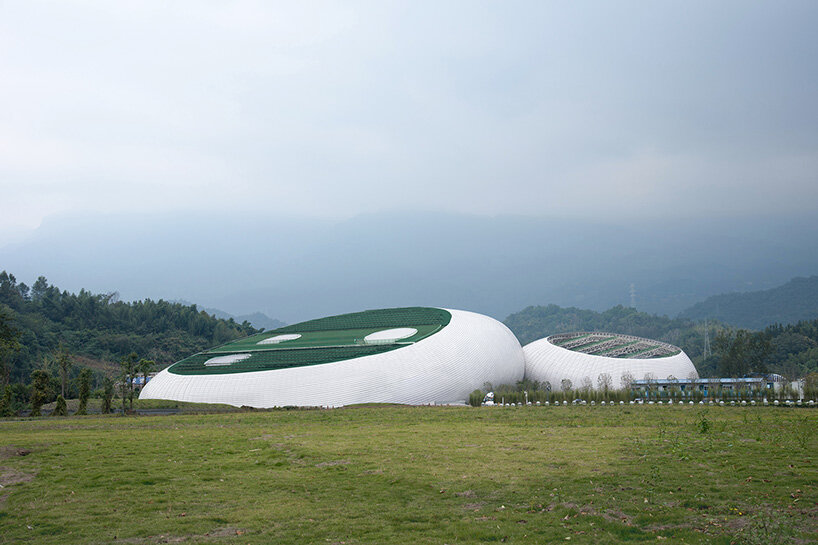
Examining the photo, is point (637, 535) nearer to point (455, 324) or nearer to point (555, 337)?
point (455, 324)

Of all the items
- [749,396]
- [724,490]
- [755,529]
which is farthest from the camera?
[749,396]

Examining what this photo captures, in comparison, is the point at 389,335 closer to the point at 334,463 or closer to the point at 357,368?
the point at 357,368

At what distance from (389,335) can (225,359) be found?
46.4 ft

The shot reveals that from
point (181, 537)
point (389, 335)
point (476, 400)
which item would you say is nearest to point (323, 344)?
point (389, 335)

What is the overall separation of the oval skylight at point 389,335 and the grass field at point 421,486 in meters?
26.7

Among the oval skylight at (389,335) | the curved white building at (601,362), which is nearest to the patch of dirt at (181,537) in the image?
the oval skylight at (389,335)

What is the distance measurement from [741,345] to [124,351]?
93.1 meters

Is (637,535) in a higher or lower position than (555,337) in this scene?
lower

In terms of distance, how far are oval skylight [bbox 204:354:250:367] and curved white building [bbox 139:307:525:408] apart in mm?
119

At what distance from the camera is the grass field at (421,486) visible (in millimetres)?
11594

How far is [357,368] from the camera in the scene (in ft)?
149

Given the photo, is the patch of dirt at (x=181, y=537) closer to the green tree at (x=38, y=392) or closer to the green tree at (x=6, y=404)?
the green tree at (x=38, y=392)

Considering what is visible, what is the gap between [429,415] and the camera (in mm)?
33062

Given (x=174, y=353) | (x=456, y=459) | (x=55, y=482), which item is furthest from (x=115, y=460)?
(x=174, y=353)
